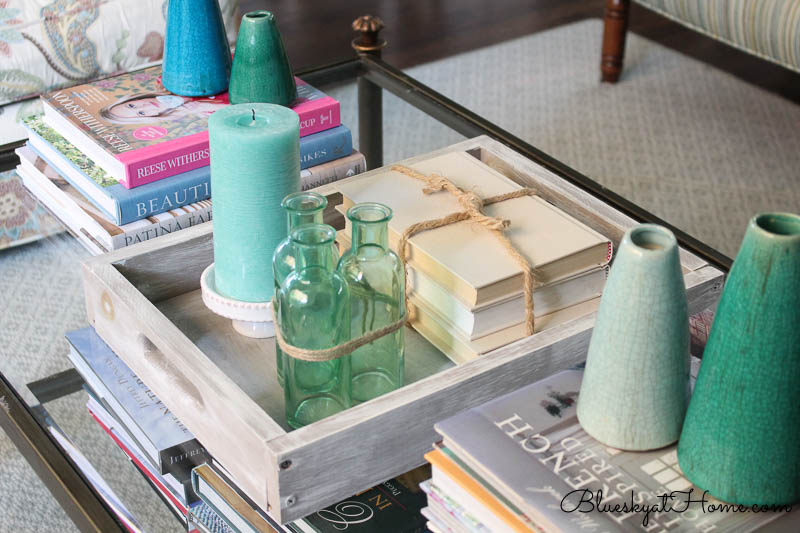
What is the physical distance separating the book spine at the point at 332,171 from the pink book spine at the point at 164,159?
0.11m

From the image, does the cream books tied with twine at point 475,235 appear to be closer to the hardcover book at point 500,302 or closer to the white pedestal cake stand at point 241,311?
the hardcover book at point 500,302

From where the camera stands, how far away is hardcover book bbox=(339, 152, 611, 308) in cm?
72

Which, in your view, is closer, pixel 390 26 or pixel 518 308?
pixel 518 308

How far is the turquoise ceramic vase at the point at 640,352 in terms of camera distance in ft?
1.73

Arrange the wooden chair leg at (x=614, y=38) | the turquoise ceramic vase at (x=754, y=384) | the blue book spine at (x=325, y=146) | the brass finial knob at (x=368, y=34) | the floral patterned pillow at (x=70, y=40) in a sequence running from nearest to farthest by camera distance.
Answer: the turquoise ceramic vase at (x=754, y=384), the blue book spine at (x=325, y=146), the brass finial knob at (x=368, y=34), the floral patterned pillow at (x=70, y=40), the wooden chair leg at (x=614, y=38)

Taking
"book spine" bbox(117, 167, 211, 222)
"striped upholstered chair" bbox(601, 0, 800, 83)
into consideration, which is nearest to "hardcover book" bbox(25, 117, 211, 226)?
"book spine" bbox(117, 167, 211, 222)

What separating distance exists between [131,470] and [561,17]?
7.04 feet

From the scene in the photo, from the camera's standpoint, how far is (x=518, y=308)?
2.42ft

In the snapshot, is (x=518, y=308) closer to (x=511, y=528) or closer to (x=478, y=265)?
(x=478, y=265)


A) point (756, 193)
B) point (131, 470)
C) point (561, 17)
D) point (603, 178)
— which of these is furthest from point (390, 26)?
point (131, 470)

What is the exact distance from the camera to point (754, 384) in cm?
51

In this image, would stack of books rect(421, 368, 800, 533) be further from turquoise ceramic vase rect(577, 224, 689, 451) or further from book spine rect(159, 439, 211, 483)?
book spine rect(159, 439, 211, 483)

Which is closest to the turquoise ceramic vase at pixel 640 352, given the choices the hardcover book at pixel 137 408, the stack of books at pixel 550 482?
the stack of books at pixel 550 482

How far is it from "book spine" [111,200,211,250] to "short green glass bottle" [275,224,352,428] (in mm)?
309
